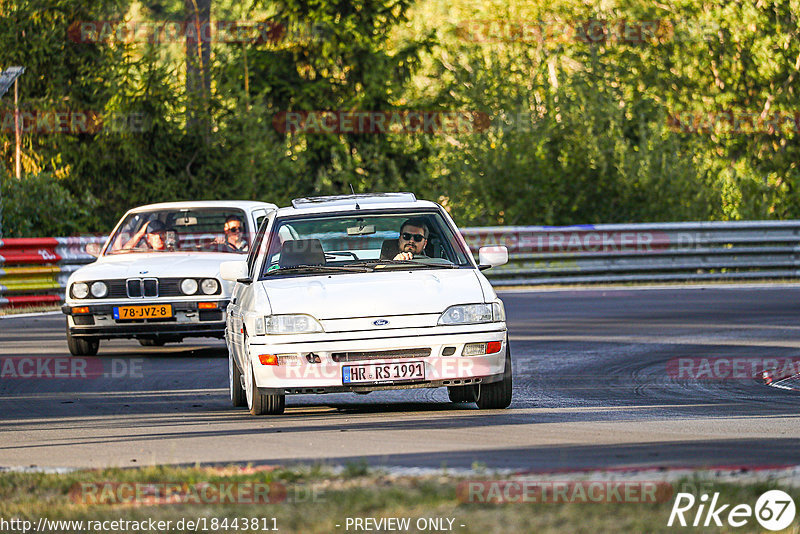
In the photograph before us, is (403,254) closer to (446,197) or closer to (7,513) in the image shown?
(7,513)

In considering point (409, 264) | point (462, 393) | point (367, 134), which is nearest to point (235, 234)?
point (409, 264)

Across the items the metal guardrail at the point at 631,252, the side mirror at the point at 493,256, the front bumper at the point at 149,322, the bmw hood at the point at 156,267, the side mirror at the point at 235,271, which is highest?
the side mirror at the point at 493,256

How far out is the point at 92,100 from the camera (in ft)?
118

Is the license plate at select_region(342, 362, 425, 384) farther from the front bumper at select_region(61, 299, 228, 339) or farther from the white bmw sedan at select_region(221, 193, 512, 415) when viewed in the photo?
the front bumper at select_region(61, 299, 228, 339)

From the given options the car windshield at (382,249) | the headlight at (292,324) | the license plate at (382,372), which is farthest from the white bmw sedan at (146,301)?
the license plate at (382,372)

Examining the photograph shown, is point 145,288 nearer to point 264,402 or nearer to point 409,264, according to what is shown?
point 409,264

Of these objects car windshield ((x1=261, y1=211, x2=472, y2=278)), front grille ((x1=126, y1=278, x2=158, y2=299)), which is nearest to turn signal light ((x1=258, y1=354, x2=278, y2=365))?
car windshield ((x1=261, y1=211, x2=472, y2=278))

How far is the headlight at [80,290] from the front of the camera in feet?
50.0

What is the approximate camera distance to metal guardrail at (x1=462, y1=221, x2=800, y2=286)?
2744 centimetres

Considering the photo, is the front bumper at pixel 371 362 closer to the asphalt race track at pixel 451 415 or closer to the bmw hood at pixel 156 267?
the asphalt race track at pixel 451 415

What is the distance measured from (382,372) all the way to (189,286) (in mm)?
5832

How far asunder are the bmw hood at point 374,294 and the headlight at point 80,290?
5.30 metres

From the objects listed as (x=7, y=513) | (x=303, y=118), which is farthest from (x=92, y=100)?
(x=7, y=513)

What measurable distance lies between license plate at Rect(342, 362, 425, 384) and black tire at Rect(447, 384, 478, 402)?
2.87ft
